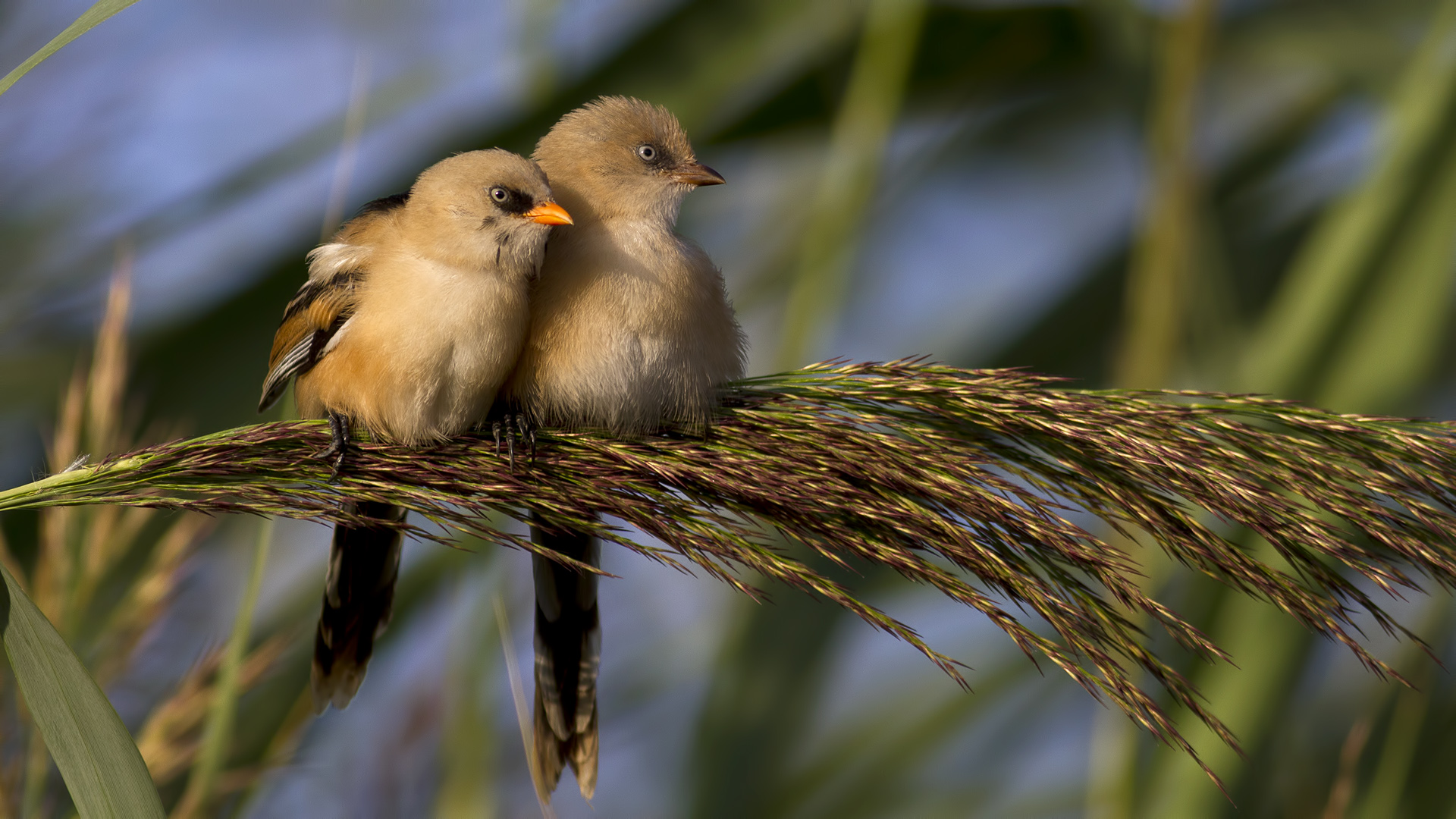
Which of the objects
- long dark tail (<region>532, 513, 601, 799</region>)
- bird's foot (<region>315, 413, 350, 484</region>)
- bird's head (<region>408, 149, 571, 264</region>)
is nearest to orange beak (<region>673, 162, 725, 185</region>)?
bird's head (<region>408, 149, 571, 264</region>)

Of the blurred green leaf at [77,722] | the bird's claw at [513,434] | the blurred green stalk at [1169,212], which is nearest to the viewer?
the blurred green leaf at [77,722]

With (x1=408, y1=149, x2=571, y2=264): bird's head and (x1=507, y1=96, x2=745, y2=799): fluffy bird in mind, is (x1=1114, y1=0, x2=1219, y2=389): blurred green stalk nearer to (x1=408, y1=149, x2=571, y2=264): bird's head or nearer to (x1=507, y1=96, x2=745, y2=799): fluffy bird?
(x1=507, y1=96, x2=745, y2=799): fluffy bird

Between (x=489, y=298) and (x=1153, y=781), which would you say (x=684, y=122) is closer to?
(x=489, y=298)

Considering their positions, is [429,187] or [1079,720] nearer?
[429,187]

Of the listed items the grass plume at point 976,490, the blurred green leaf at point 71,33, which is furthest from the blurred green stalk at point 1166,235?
the blurred green leaf at point 71,33

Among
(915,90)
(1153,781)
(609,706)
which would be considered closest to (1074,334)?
(915,90)

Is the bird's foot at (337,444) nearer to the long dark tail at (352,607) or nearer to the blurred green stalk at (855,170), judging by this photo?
the long dark tail at (352,607)

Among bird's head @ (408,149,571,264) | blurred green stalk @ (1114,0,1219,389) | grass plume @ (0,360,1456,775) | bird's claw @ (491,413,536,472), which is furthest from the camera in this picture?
blurred green stalk @ (1114,0,1219,389)
